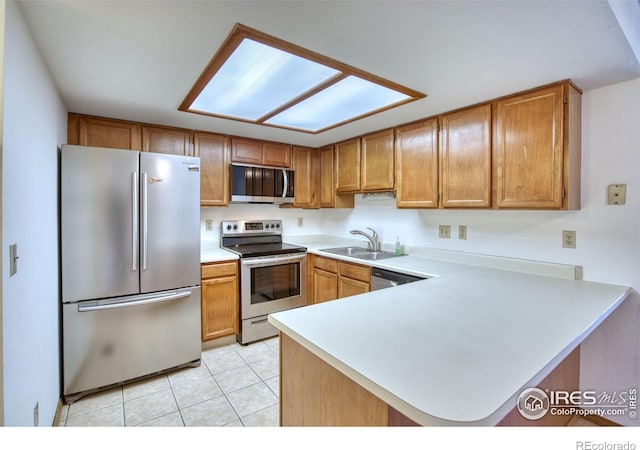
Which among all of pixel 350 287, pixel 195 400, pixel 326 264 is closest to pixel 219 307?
pixel 195 400

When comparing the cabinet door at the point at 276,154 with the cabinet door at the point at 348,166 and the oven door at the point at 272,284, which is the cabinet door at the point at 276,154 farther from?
the oven door at the point at 272,284

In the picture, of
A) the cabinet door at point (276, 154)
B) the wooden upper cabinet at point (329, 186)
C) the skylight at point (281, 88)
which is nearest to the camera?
the skylight at point (281, 88)

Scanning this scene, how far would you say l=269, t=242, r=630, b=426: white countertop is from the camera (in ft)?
2.48

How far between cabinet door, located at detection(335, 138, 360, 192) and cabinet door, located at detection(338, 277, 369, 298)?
0.98 meters

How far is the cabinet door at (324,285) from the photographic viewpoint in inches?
118

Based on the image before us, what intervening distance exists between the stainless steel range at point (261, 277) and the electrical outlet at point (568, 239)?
7.09 ft

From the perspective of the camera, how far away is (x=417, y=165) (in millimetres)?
2609

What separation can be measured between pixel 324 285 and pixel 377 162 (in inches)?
52.7

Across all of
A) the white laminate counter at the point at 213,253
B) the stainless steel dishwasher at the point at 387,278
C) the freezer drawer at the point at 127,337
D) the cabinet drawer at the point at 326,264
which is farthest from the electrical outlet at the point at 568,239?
the freezer drawer at the point at 127,337

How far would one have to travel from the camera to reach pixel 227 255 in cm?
289

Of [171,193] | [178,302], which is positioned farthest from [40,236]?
[178,302]

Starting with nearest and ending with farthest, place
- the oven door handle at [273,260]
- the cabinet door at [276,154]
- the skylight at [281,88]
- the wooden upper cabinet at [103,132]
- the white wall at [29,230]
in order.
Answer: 1. the white wall at [29,230]
2. the skylight at [281,88]
3. the wooden upper cabinet at [103,132]
4. the oven door handle at [273,260]
5. the cabinet door at [276,154]

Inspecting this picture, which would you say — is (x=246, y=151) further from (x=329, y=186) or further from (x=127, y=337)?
(x=127, y=337)

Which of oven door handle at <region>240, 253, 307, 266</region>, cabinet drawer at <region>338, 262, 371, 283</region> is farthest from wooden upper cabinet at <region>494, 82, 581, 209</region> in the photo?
oven door handle at <region>240, 253, 307, 266</region>
